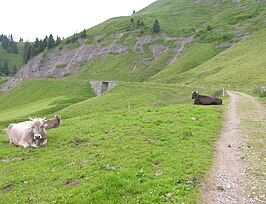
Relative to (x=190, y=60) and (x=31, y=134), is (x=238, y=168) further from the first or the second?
(x=190, y=60)

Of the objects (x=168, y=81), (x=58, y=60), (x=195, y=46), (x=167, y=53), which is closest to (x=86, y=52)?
(x=58, y=60)

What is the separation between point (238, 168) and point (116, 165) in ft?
17.7

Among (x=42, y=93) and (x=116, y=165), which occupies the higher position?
(x=116, y=165)

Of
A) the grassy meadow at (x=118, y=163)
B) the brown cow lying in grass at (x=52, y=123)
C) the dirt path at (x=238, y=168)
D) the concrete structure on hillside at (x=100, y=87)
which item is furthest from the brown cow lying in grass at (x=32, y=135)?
the concrete structure on hillside at (x=100, y=87)

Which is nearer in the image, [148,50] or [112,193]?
[112,193]

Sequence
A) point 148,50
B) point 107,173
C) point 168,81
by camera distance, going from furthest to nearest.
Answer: point 148,50
point 168,81
point 107,173

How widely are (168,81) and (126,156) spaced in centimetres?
7690

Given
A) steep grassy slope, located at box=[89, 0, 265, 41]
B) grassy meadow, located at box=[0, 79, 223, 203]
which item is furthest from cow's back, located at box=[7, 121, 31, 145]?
steep grassy slope, located at box=[89, 0, 265, 41]

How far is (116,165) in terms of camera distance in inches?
495

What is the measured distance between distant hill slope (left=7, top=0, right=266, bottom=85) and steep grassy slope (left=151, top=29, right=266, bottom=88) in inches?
761

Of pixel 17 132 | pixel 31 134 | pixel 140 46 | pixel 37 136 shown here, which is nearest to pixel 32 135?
pixel 31 134

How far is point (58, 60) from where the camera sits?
171750mm

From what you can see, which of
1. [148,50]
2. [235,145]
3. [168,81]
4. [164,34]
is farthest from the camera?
[164,34]

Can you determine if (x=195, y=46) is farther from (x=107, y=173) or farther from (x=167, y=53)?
(x=107, y=173)
